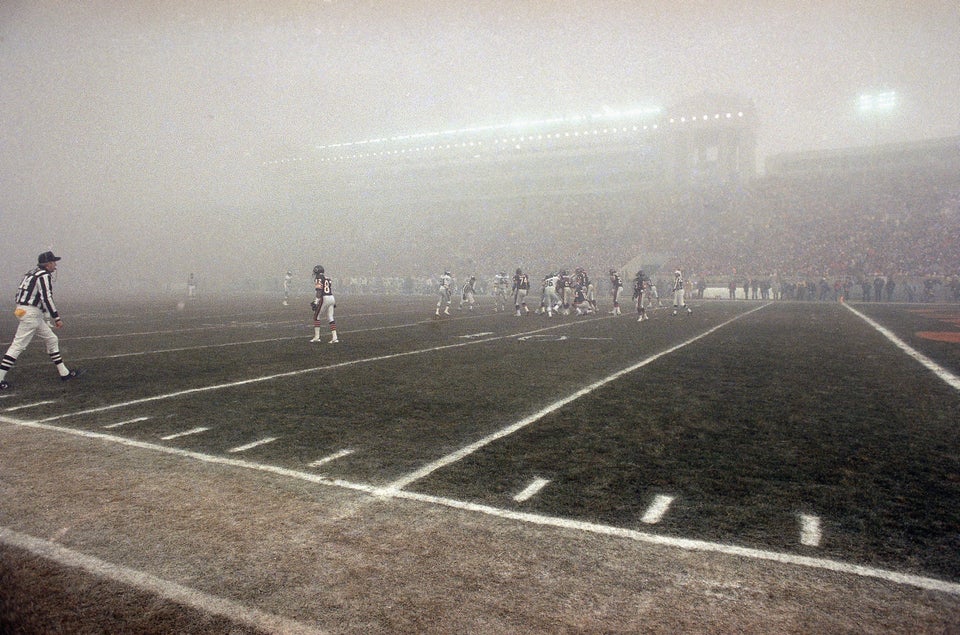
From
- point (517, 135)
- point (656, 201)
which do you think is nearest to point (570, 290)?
point (656, 201)

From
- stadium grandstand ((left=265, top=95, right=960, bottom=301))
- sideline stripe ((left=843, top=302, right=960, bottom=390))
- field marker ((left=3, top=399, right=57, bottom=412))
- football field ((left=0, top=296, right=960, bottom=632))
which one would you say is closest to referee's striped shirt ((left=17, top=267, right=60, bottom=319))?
football field ((left=0, top=296, right=960, bottom=632))

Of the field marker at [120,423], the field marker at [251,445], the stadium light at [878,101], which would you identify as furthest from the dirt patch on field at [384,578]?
the stadium light at [878,101]

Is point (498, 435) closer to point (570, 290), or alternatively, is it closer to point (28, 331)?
point (28, 331)

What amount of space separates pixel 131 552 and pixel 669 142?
6879cm

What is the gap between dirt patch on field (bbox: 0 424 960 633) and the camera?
2613 mm

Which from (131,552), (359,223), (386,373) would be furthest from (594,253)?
(131,552)

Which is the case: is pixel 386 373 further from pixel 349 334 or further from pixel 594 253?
pixel 594 253

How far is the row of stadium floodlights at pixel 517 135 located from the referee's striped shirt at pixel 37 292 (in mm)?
66052

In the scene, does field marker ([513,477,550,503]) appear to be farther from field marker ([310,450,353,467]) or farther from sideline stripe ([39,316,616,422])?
sideline stripe ([39,316,616,422])

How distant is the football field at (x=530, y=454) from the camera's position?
10.4ft

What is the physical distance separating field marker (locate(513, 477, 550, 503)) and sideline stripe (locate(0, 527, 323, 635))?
6.03ft

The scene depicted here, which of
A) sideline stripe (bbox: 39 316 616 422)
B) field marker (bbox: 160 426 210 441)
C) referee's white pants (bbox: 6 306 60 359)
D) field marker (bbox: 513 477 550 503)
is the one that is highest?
referee's white pants (bbox: 6 306 60 359)

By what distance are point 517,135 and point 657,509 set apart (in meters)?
74.8

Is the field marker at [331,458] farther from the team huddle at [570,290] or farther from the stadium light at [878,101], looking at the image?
the stadium light at [878,101]
